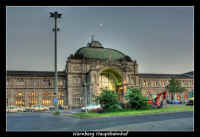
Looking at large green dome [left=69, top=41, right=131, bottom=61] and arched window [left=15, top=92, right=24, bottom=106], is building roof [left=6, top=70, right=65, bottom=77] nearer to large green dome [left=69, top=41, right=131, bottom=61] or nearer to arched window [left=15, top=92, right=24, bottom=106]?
arched window [left=15, top=92, right=24, bottom=106]

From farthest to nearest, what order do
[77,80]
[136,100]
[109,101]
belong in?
[77,80] → [136,100] → [109,101]

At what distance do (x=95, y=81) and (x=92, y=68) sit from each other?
4.02 m

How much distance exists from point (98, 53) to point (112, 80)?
10.5 meters

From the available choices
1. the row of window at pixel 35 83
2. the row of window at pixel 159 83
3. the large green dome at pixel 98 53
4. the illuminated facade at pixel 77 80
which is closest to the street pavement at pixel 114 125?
the illuminated facade at pixel 77 80

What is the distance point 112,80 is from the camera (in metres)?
59.8

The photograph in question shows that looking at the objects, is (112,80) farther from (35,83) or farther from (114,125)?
(114,125)

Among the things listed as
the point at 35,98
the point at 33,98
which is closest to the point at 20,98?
the point at 33,98

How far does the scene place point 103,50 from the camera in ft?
212

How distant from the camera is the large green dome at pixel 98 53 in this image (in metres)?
59.3

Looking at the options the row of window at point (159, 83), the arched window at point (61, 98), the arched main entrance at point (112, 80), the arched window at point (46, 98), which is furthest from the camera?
the row of window at point (159, 83)

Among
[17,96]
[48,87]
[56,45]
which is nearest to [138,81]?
[48,87]

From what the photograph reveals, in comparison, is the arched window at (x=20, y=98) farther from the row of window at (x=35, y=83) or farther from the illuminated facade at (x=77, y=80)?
the row of window at (x=35, y=83)
